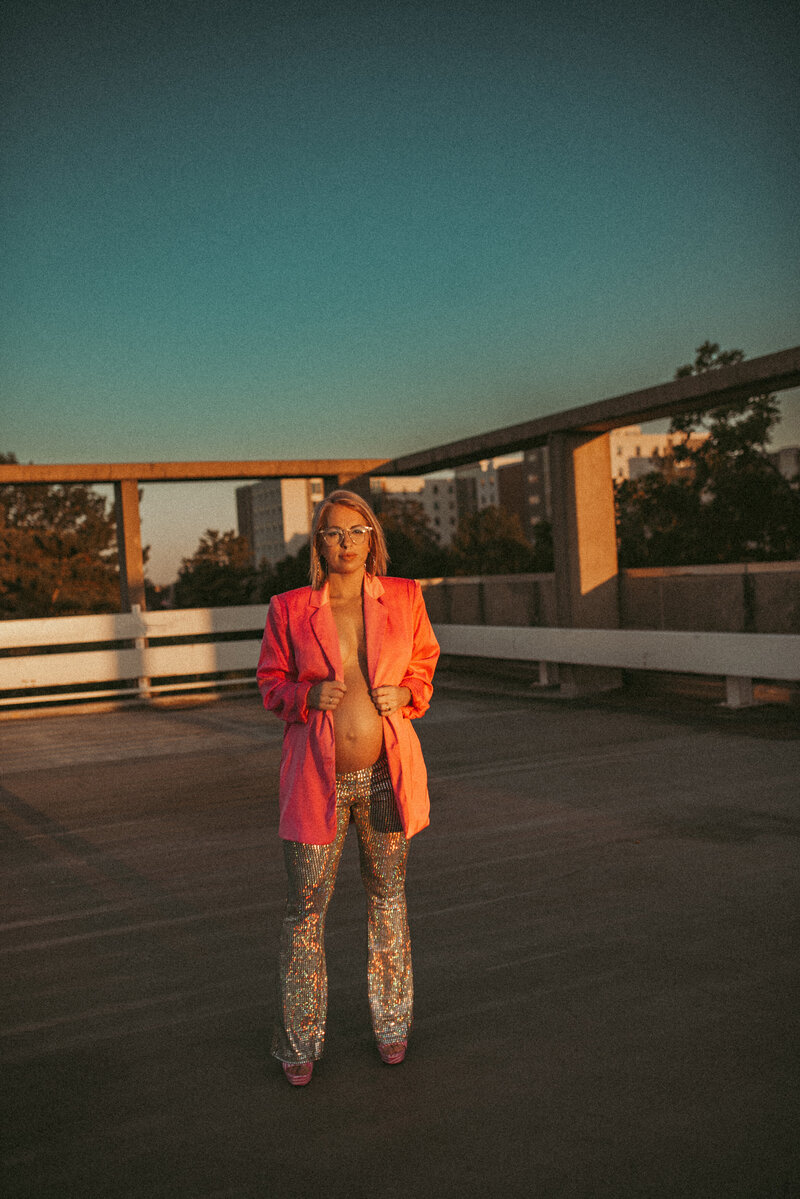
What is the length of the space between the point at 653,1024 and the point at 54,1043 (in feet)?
6.52

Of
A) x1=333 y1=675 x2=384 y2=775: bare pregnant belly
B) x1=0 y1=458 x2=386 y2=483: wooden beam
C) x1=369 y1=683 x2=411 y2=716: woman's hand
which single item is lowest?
x1=333 y1=675 x2=384 y2=775: bare pregnant belly

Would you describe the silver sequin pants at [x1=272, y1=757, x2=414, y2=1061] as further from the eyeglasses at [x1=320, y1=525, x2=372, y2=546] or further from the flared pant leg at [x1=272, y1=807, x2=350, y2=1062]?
the eyeglasses at [x1=320, y1=525, x2=372, y2=546]

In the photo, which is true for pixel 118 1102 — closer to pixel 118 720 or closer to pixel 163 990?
pixel 163 990

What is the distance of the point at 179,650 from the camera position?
44.9 ft

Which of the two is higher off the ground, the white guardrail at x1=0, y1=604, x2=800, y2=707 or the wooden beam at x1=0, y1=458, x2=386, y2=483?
the wooden beam at x1=0, y1=458, x2=386, y2=483

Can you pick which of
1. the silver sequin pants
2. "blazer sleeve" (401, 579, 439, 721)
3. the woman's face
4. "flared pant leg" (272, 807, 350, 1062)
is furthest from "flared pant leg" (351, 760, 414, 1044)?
the woman's face

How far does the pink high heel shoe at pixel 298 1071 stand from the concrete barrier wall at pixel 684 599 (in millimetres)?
7875

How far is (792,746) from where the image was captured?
787cm

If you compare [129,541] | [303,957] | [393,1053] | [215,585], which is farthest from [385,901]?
[215,585]

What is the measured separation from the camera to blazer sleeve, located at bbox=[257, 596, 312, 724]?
3180 millimetres

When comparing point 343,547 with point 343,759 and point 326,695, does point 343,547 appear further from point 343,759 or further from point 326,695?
point 343,759

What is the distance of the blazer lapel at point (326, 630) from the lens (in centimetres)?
320

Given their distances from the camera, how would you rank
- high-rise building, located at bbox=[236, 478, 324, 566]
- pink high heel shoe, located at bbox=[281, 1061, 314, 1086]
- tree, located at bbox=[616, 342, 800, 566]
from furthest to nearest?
high-rise building, located at bbox=[236, 478, 324, 566] < tree, located at bbox=[616, 342, 800, 566] < pink high heel shoe, located at bbox=[281, 1061, 314, 1086]

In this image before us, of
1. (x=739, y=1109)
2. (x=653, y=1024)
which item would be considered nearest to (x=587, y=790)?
(x=653, y=1024)
